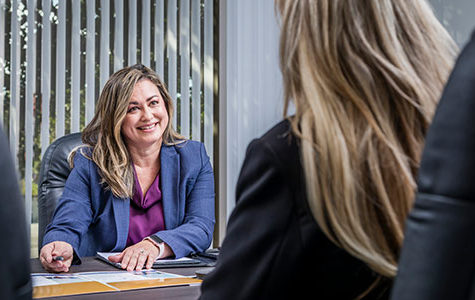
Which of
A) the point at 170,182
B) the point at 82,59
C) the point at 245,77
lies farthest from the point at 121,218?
the point at 245,77

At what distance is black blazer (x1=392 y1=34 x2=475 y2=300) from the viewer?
0.44 m

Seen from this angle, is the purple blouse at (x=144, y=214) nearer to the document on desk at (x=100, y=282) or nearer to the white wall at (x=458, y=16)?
the document on desk at (x=100, y=282)

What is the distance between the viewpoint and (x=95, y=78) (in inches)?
152

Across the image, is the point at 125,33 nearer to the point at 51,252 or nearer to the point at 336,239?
the point at 51,252

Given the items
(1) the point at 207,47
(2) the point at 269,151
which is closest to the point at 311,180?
(2) the point at 269,151

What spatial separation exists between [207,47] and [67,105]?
117 centimetres

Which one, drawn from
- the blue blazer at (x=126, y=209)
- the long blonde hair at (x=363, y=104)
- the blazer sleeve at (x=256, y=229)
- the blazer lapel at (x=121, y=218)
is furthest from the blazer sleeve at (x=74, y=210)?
the long blonde hair at (x=363, y=104)

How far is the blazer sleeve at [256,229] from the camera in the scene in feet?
2.46

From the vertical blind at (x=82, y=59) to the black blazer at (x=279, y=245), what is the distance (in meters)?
3.04

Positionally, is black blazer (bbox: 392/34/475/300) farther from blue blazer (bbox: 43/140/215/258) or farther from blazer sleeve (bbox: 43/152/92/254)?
blazer sleeve (bbox: 43/152/92/254)

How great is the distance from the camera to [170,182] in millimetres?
2352

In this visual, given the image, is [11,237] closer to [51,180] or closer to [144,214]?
[144,214]

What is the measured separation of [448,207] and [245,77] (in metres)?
3.84

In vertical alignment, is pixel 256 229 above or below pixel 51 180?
above
